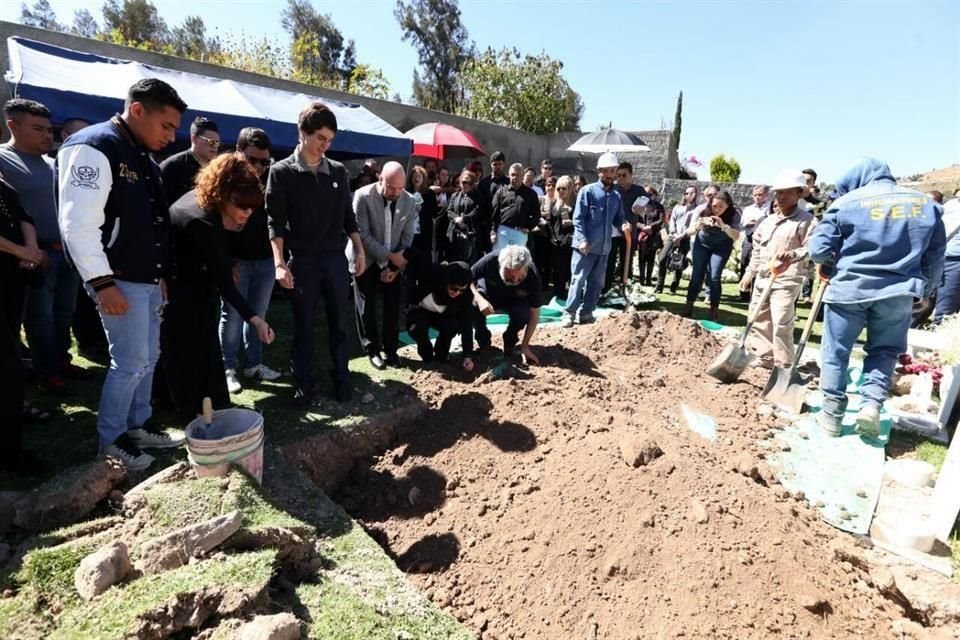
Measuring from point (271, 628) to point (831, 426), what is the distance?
156 inches

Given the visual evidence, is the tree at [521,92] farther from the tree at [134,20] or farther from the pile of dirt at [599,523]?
the pile of dirt at [599,523]

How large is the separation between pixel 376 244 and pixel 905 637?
3.88 metres

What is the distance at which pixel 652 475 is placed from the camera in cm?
282

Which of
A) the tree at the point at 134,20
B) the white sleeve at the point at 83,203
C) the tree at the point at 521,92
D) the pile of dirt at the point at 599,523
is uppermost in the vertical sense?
the tree at the point at 134,20

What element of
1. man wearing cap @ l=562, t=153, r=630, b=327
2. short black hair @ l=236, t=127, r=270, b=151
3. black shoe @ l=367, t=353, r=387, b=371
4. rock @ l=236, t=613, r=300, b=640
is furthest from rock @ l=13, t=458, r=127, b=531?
man wearing cap @ l=562, t=153, r=630, b=327

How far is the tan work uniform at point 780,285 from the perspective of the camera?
471 centimetres

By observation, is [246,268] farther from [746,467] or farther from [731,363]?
[731,363]

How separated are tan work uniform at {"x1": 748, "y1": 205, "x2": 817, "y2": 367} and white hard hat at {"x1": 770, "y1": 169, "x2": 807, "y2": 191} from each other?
31 centimetres

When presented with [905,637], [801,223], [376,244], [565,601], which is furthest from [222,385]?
[801,223]

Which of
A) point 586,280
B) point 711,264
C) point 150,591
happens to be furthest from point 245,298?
point 711,264

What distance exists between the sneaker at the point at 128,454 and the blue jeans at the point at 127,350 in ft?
0.10

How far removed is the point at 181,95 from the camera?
6273 mm

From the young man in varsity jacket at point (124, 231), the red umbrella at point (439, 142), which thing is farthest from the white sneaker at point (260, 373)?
the red umbrella at point (439, 142)

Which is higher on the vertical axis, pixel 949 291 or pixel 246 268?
pixel 246 268
